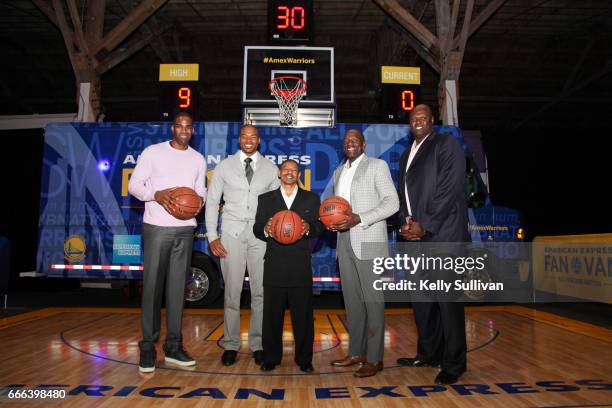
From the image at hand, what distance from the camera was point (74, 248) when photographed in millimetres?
7223

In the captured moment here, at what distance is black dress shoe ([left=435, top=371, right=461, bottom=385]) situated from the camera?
3.60 meters

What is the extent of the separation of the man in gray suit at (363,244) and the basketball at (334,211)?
5cm

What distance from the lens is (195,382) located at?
3.62 m

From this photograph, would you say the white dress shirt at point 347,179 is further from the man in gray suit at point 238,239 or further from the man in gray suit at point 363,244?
the man in gray suit at point 238,239

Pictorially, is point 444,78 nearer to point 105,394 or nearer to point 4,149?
point 105,394

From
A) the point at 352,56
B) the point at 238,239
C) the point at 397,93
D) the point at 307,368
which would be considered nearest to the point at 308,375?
the point at 307,368

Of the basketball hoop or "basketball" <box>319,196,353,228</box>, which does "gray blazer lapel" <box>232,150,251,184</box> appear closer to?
"basketball" <box>319,196,353,228</box>

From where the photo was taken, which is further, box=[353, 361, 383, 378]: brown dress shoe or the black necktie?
the black necktie

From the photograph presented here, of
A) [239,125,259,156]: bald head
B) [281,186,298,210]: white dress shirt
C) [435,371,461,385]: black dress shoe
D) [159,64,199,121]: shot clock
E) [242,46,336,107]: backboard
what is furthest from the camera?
[159,64,199,121]: shot clock

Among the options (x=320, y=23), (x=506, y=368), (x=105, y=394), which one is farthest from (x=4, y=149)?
(x=506, y=368)

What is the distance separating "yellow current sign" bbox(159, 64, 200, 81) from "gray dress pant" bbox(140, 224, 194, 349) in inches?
307

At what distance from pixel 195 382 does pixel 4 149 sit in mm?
12981

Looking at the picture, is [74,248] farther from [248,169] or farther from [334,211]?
[334,211]

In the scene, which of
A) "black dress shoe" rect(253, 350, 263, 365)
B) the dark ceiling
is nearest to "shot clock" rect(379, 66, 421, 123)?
the dark ceiling
